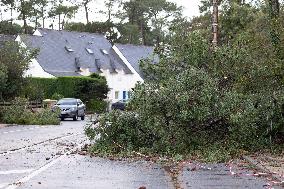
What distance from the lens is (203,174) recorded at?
40.4ft

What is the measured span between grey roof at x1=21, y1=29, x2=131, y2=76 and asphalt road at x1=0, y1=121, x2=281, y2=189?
42.7m

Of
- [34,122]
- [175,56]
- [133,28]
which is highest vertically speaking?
[133,28]

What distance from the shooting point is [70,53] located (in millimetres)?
64312

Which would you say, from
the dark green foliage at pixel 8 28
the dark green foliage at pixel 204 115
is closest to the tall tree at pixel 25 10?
the dark green foliage at pixel 8 28

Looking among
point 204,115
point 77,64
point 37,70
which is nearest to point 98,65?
point 77,64

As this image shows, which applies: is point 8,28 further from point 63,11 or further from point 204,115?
point 204,115

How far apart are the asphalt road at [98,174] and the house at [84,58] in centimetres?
4162

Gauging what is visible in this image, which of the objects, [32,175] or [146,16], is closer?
[32,175]

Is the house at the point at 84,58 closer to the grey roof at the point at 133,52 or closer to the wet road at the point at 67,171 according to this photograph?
the grey roof at the point at 133,52

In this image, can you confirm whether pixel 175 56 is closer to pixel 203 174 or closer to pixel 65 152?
pixel 65 152

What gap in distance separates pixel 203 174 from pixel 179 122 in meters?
4.29

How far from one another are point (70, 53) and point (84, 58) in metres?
1.80

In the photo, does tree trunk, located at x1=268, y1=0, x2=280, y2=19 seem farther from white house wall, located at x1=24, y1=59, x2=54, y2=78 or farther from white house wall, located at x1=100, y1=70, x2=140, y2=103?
white house wall, located at x1=100, y1=70, x2=140, y2=103

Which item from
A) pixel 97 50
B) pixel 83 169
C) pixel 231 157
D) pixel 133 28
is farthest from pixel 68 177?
pixel 133 28
